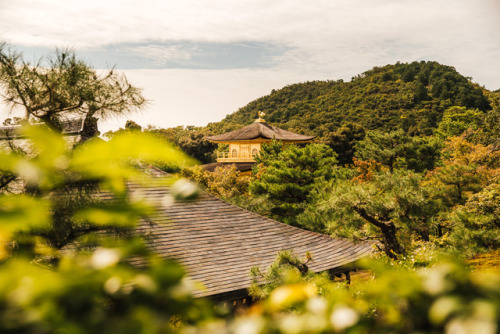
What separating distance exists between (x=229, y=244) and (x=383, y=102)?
3182 cm

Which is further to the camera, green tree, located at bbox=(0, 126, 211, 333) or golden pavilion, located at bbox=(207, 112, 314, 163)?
golden pavilion, located at bbox=(207, 112, 314, 163)

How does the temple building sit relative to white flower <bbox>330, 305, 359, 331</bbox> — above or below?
below

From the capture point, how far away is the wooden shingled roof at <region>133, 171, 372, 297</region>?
507cm

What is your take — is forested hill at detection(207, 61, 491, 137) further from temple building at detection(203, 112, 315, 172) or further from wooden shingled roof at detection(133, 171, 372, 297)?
wooden shingled roof at detection(133, 171, 372, 297)

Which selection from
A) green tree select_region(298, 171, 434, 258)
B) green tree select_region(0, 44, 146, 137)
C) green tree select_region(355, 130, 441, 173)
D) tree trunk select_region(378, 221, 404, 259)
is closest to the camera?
green tree select_region(0, 44, 146, 137)

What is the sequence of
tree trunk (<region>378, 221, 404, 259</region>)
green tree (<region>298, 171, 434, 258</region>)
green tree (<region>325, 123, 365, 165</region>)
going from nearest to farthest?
green tree (<region>298, 171, 434, 258</region>), tree trunk (<region>378, 221, 404, 259</region>), green tree (<region>325, 123, 365, 165</region>)

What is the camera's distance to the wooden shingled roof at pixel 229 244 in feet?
16.6

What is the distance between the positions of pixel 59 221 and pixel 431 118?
34.0 meters

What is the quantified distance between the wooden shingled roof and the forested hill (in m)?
21.4

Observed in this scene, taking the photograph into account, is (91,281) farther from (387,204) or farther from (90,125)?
(387,204)

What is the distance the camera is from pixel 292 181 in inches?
428

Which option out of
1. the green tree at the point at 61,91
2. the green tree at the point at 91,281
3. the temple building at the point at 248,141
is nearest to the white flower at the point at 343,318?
the green tree at the point at 91,281

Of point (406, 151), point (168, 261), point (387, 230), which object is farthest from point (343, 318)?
point (406, 151)

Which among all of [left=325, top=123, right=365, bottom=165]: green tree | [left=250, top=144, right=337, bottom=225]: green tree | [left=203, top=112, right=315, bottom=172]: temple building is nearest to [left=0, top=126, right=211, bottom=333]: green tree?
[left=250, top=144, right=337, bottom=225]: green tree
